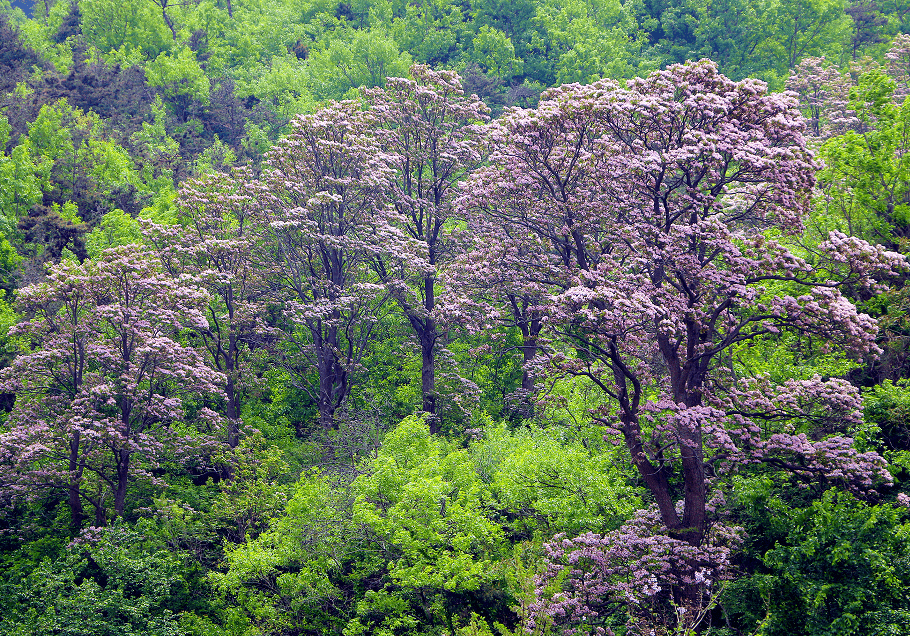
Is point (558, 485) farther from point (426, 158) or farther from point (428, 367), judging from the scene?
point (426, 158)

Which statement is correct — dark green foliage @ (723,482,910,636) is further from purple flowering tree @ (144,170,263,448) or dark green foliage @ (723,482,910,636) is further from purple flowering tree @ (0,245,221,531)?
purple flowering tree @ (144,170,263,448)

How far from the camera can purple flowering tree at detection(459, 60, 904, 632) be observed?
53.6 ft

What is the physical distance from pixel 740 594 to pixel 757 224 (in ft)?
30.5

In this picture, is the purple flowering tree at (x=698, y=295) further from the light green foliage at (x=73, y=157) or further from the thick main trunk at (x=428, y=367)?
the light green foliage at (x=73, y=157)

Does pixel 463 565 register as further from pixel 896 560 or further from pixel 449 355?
pixel 449 355

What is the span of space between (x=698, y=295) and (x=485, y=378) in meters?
17.3

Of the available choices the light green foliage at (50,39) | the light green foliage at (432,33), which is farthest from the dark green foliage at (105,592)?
the light green foliage at (432,33)

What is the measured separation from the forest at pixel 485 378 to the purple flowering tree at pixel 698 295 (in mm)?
113

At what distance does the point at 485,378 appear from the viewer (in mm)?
34125

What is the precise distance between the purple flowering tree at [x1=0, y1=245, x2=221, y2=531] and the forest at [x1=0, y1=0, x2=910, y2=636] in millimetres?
158

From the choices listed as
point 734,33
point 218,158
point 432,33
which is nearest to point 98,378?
point 218,158

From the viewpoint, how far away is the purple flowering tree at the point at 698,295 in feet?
53.6

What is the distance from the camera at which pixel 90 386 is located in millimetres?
27172

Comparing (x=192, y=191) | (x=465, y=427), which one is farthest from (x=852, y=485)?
(x=192, y=191)
